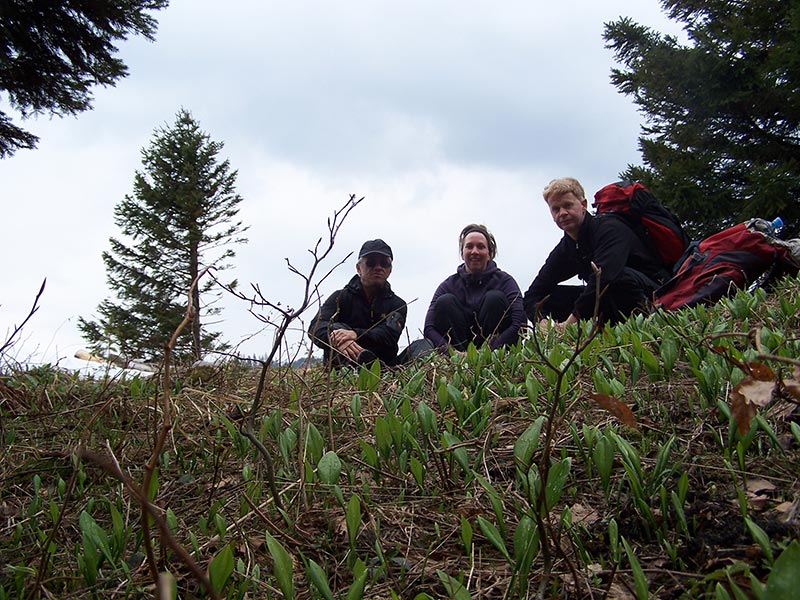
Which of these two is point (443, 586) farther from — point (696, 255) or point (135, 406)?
point (696, 255)

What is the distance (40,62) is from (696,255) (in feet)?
28.7

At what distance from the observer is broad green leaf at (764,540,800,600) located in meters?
1.14

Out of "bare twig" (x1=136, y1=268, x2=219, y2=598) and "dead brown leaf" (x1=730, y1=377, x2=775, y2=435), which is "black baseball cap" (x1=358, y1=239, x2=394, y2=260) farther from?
"dead brown leaf" (x1=730, y1=377, x2=775, y2=435)

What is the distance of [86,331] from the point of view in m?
23.5

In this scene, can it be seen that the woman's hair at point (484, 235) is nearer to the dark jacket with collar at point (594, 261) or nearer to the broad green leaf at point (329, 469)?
the dark jacket with collar at point (594, 261)

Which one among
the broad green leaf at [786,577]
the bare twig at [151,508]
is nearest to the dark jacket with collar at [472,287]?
the bare twig at [151,508]

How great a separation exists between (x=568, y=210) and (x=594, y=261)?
0.57 m

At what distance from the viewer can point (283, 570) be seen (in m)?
1.62

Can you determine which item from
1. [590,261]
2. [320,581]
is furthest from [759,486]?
[590,261]

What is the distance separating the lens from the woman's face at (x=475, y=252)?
22.9 feet

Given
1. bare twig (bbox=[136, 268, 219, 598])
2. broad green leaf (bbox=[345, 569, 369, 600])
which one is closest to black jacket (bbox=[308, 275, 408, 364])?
broad green leaf (bbox=[345, 569, 369, 600])

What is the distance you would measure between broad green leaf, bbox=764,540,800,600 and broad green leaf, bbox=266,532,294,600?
108 cm

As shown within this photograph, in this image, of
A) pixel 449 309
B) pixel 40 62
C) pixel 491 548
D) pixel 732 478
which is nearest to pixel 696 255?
pixel 449 309

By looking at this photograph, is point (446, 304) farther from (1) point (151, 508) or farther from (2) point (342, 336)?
(1) point (151, 508)
